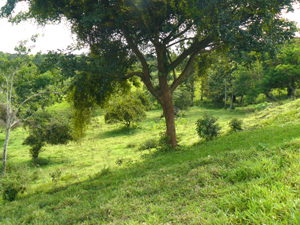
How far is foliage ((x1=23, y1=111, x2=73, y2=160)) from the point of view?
19031mm

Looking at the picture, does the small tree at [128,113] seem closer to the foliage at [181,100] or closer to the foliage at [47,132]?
the foliage at [181,100]

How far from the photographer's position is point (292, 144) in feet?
17.1

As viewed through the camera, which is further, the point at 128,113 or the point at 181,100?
the point at 181,100

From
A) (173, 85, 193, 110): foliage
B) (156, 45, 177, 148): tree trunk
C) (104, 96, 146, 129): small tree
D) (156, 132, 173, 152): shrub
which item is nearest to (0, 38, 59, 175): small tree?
(156, 45, 177, 148): tree trunk

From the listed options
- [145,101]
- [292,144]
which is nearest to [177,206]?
[292,144]

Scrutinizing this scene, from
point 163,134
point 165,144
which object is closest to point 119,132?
point 163,134

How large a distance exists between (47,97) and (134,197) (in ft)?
53.7

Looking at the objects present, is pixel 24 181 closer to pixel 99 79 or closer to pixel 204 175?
pixel 99 79

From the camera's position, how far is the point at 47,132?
19.8 metres

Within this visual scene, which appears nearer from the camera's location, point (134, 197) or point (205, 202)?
point (205, 202)

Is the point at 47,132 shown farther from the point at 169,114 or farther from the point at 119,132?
the point at 169,114

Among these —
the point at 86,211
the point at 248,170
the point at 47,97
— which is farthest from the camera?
the point at 47,97

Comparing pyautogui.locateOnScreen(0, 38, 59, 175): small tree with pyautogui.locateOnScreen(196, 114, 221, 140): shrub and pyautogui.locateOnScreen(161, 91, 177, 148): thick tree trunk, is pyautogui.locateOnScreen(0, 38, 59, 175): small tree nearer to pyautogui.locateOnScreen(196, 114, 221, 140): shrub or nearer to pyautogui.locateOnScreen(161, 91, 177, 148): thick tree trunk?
pyautogui.locateOnScreen(161, 91, 177, 148): thick tree trunk

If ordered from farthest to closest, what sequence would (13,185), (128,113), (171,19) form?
(128,113) < (171,19) < (13,185)
